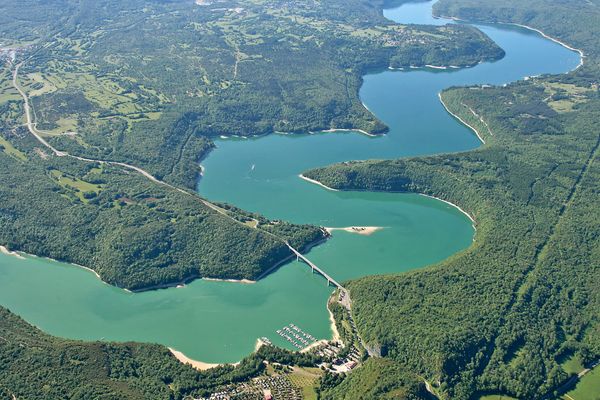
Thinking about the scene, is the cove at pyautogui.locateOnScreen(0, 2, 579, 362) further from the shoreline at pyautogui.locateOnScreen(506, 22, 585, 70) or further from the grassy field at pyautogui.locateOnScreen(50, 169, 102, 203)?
the shoreline at pyautogui.locateOnScreen(506, 22, 585, 70)

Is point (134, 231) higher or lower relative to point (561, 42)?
lower

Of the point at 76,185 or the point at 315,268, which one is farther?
the point at 76,185

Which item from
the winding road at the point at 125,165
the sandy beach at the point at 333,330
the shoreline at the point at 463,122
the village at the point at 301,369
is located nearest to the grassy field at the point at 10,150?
the winding road at the point at 125,165

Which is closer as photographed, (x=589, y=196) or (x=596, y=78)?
(x=589, y=196)

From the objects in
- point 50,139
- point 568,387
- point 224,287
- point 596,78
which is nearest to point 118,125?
point 50,139

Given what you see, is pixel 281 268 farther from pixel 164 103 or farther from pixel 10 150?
pixel 164 103

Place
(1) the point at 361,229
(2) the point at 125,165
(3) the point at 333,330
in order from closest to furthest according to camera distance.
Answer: (3) the point at 333,330
(1) the point at 361,229
(2) the point at 125,165

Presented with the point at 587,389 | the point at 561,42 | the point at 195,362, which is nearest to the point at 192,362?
the point at 195,362

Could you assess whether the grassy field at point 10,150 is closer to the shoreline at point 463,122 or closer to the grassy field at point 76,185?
the grassy field at point 76,185

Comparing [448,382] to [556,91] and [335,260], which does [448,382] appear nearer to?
[335,260]
